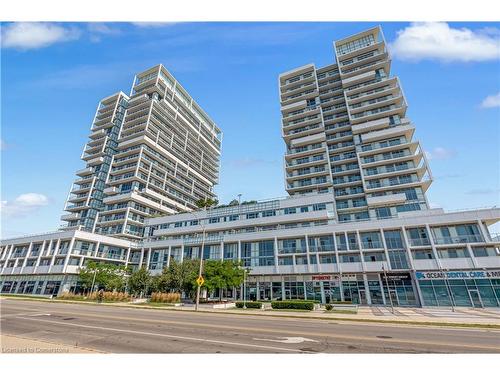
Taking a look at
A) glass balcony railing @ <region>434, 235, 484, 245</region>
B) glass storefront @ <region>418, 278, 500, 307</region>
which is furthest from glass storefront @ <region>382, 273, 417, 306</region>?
glass balcony railing @ <region>434, 235, 484, 245</region>

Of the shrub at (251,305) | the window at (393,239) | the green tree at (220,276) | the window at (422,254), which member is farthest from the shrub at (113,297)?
the window at (422,254)

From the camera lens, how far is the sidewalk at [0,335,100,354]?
30.5 feet

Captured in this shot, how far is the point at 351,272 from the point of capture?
136ft

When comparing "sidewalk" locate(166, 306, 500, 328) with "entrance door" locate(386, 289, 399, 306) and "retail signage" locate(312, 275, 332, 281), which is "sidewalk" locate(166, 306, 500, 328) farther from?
"retail signage" locate(312, 275, 332, 281)

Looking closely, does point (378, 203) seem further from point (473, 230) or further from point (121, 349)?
point (121, 349)

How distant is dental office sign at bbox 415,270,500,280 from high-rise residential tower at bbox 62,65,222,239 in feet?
211

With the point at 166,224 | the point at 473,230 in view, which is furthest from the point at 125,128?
the point at 473,230

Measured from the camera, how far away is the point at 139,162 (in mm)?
75188

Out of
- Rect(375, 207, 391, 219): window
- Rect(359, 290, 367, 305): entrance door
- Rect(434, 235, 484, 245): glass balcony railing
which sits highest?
Rect(375, 207, 391, 219): window

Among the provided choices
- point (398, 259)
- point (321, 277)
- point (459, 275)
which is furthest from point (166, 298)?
point (459, 275)

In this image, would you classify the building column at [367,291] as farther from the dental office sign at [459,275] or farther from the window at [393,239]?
the dental office sign at [459,275]

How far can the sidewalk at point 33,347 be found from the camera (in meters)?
9.28

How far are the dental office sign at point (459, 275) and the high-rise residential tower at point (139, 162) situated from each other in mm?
64366

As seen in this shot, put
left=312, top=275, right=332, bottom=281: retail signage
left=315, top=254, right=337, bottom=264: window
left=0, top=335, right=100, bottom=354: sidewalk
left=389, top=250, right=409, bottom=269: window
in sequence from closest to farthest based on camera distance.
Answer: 1. left=0, top=335, right=100, bottom=354: sidewalk
2. left=389, top=250, right=409, bottom=269: window
3. left=312, top=275, right=332, bottom=281: retail signage
4. left=315, top=254, right=337, bottom=264: window
